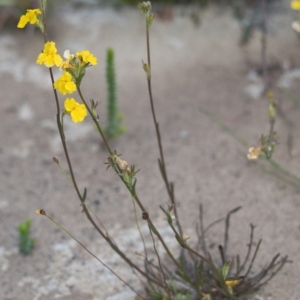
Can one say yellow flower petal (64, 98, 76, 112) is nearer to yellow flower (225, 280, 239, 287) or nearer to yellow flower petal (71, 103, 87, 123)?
yellow flower petal (71, 103, 87, 123)

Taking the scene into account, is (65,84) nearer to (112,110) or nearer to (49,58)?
(49,58)

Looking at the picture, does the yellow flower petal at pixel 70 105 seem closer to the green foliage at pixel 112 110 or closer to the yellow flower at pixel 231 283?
the yellow flower at pixel 231 283

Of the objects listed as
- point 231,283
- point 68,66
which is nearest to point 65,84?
point 68,66

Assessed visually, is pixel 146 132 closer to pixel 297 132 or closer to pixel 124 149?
pixel 124 149

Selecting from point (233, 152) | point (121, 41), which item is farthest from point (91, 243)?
point (121, 41)

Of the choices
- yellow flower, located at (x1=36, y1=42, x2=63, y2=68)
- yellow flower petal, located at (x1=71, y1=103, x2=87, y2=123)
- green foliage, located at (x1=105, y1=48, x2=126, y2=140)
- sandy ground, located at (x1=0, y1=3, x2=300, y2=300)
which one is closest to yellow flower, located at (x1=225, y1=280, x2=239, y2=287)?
sandy ground, located at (x1=0, y1=3, x2=300, y2=300)

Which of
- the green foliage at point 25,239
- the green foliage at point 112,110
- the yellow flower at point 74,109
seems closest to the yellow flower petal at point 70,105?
the yellow flower at point 74,109
